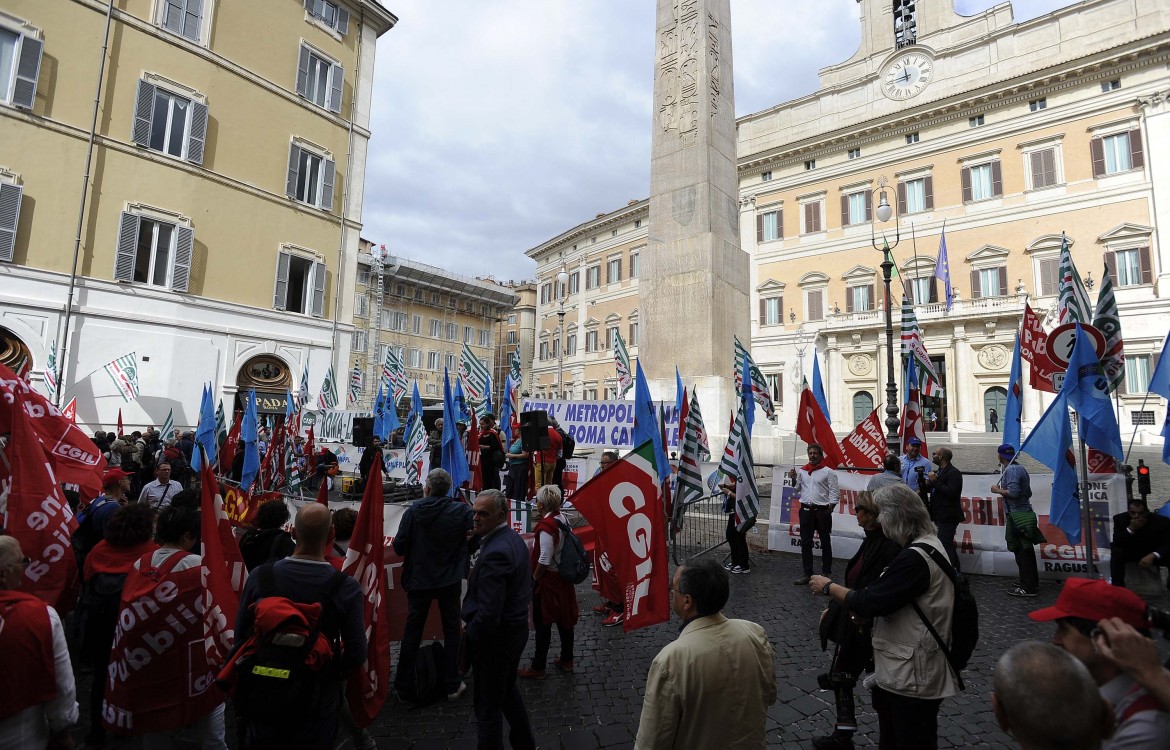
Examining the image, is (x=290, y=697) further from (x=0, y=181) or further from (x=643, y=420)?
(x=0, y=181)

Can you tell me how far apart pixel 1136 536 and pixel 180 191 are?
2130cm

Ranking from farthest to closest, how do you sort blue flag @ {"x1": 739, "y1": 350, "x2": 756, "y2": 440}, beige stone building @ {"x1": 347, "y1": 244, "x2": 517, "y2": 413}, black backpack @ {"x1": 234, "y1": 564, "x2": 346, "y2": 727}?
beige stone building @ {"x1": 347, "y1": 244, "x2": 517, "y2": 413} < blue flag @ {"x1": 739, "y1": 350, "x2": 756, "y2": 440} < black backpack @ {"x1": 234, "y1": 564, "x2": 346, "y2": 727}

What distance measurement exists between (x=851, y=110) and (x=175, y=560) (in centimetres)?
3901

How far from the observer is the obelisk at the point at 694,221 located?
1156 cm

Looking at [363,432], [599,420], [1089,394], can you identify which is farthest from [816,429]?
[363,432]

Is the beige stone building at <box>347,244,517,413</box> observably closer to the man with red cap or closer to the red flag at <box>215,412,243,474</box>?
the red flag at <box>215,412,243,474</box>

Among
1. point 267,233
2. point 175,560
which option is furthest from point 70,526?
point 267,233

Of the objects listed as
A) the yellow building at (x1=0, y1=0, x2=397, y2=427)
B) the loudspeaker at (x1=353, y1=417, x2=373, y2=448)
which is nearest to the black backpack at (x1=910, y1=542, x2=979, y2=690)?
the loudspeaker at (x1=353, y1=417, x2=373, y2=448)

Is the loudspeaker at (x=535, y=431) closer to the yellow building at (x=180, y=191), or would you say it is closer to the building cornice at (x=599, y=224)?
the yellow building at (x=180, y=191)

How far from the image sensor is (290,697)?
2.21 m

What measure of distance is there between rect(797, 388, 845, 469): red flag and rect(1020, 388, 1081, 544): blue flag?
2617 mm

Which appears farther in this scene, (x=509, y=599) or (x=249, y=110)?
(x=249, y=110)

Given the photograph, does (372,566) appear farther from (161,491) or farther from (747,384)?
(747,384)

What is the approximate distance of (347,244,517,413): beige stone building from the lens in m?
39.1
